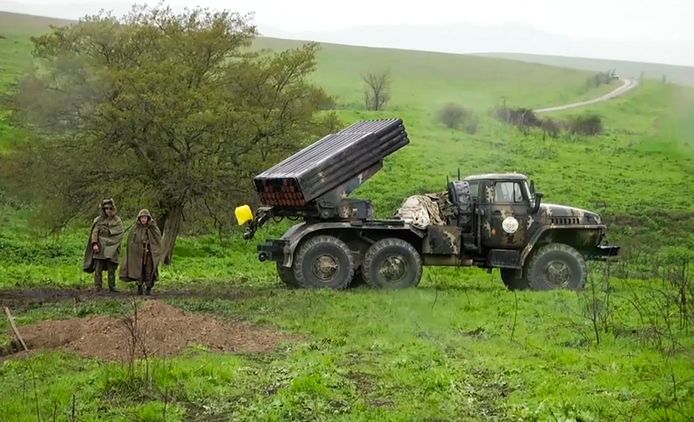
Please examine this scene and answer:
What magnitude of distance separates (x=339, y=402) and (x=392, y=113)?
4928 cm

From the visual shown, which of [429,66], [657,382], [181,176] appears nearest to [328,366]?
[657,382]

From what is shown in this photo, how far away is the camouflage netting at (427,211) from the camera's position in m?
17.1

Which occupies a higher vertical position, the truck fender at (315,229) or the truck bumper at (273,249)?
the truck fender at (315,229)

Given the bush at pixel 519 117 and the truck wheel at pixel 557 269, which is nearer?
the truck wheel at pixel 557 269

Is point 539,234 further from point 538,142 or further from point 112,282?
point 538,142

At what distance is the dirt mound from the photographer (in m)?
10.1

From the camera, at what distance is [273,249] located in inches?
658

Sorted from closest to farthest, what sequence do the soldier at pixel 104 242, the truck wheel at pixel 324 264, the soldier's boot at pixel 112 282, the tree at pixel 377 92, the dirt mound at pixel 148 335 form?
the dirt mound at pixel 148 335 < the soldier at pixel 104 242 < the soldier's boot at pixel 112 282 < the truck wheel at pixel 324 264 < the tree at pixel 377 92

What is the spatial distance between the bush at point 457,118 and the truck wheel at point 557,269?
3678 cm

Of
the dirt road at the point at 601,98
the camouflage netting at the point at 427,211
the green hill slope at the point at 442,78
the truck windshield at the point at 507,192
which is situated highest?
the green hill slope at the point at 442,78

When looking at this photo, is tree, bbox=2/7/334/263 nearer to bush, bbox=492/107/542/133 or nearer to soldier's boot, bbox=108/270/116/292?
soldier's boot, bbox=108/270/116/292

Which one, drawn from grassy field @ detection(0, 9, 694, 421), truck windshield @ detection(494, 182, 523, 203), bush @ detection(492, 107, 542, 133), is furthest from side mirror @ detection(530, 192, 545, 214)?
bush @ detection(492, 107, 542, 133)

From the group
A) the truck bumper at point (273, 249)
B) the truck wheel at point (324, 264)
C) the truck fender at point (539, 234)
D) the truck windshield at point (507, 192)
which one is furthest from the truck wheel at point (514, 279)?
the truck bumper at point (273, 249)

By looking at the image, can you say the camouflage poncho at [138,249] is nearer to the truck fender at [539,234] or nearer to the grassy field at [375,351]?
the grassy field at [375,351]
